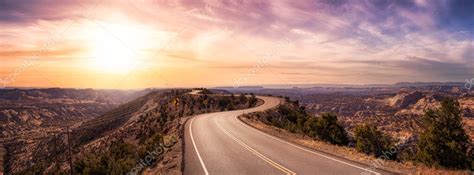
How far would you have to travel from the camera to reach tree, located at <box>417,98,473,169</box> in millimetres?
32312

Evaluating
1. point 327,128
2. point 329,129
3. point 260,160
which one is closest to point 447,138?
point 329,129

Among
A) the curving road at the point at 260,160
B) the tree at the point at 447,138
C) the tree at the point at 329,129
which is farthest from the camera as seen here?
the tree at the point at 329,129

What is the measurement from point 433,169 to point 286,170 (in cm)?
631

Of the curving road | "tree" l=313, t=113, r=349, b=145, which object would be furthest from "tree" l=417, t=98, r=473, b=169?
the curving road

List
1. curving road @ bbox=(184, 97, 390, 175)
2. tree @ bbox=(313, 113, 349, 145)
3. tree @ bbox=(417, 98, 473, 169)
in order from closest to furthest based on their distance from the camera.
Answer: curving road @ bbox=(184, 97, 390, 175) < tree @ bbox=(417, 98, 473, 169) < tree @ bbox=(313, 113, 349, 145)

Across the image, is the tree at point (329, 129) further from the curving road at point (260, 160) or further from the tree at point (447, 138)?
the curving road at point (260, 160)

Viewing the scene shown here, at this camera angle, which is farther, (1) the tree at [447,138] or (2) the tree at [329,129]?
(2) the tree at [329,129]

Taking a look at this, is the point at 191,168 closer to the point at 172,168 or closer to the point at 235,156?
the point at 172,168

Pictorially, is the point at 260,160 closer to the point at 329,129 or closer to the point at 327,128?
the point at 327,128

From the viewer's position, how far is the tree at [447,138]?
3231cm

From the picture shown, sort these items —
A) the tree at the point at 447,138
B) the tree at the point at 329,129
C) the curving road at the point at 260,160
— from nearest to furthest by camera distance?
the curving road at the point at 260,160 → the tree at the point at 447,138 → the tree at the point at 329,129

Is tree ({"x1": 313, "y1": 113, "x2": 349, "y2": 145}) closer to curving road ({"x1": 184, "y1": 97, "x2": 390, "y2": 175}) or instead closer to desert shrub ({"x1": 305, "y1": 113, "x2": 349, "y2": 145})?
desert shrub ({"x1": 305, "y1": 113, "x2": 349, "y2": 145})

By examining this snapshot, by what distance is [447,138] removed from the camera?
33.1m

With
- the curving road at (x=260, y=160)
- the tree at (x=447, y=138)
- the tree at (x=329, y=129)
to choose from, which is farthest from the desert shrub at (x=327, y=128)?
the curving road at (x=260, y=160)
